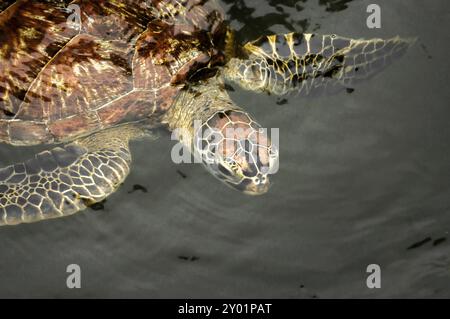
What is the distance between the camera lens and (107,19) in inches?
139

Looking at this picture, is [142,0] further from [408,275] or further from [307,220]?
[408,275]

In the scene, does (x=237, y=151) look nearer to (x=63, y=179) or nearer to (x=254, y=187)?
(x=254, y=187)

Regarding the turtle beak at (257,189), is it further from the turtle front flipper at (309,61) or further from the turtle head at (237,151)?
the turtle front flipper at (309,61)

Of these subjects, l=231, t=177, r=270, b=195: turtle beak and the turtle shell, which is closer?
the turtle shell

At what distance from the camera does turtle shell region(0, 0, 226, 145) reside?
346cm

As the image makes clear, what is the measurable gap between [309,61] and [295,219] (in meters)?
1.42

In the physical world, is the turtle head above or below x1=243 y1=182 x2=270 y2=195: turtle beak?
above

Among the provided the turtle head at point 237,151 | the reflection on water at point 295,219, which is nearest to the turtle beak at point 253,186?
the turtle head at point 237,151

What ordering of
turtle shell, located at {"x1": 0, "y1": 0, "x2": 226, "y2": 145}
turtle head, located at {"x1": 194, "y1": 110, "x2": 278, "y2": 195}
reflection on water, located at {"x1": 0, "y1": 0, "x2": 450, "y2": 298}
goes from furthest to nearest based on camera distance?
reflection on water, located at {"x1": 0, "y1": 0, "x2": 450, "y2": 298} < turtle head, located at {"x1": 194, "y1": 110, "x2": 278, "y2": 195} < turtle shell, located at {"x1": 0, "y1": 0, "x2": 226, "y2": 145}

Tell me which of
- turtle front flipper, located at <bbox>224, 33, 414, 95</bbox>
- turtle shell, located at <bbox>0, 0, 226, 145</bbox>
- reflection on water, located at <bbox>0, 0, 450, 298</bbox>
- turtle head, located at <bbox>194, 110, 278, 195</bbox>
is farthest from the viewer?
turtle front flipper, located at <bbox>224, 33, 414, 95</bbox>

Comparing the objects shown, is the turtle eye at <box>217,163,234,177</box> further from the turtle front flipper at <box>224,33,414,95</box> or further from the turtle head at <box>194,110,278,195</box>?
the turtle front flipper at <box>224,33,414,95</box>

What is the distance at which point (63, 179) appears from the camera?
3.70 meters

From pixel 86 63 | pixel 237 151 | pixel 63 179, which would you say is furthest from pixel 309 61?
pixel 63 179

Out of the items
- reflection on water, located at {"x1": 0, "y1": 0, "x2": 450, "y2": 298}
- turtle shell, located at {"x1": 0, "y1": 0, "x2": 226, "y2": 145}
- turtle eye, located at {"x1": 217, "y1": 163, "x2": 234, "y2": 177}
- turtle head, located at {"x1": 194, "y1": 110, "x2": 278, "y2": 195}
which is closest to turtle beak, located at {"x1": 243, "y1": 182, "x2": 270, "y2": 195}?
turtle head, located at {"x1": 194, "y1": 110, "x2": 278, "y2": 195}
